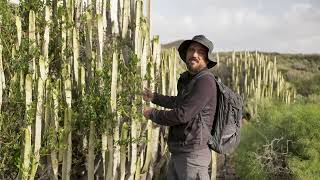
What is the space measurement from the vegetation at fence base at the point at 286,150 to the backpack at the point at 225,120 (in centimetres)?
395

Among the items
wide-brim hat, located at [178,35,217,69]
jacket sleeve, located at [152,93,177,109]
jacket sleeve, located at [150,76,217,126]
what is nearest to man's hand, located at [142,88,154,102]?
jacket sleeve, located at [152,93,177,109]

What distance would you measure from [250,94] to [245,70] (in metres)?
1.15

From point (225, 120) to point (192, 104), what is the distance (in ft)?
1.30

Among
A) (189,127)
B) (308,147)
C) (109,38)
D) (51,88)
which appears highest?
(109,38)

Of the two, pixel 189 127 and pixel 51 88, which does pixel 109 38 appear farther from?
pixel 189 127

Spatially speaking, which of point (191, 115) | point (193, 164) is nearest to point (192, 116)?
point (191, 115)

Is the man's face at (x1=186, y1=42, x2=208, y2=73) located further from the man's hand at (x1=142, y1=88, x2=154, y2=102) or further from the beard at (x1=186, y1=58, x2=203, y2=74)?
the man's hand at (x1=142, y1=88, x2=154, y2=102)

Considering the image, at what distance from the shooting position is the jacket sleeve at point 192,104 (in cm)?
400

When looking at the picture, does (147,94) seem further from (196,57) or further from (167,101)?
(196,57)

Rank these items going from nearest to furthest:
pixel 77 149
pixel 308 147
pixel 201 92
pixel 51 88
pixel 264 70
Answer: pixel 201 92 → pixel 51 88 → pixel 77 149 → pixel 308 147 → pixel 264 70

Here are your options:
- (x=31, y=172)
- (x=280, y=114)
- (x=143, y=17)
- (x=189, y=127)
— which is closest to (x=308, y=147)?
(x=280, y=114)

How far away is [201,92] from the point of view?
4.02 meters

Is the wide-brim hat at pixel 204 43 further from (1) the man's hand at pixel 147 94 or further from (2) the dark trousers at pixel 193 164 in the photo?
(2) the dark trousers at pixel 193 164

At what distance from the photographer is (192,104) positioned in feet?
13.1
